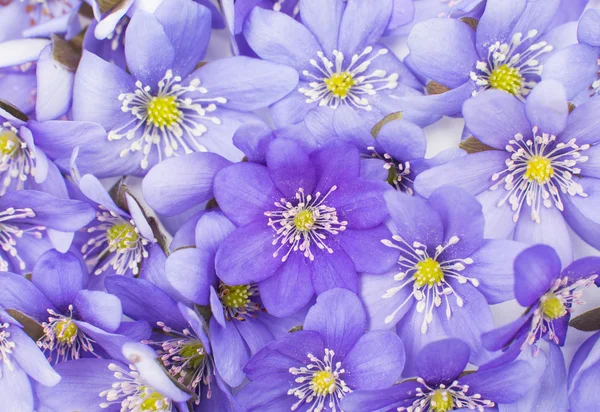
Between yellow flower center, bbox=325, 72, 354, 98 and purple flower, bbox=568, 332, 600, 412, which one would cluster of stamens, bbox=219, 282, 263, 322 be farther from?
purple flower, bbox=568, 332, 600, 412

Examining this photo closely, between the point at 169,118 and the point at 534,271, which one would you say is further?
the point at 169,118

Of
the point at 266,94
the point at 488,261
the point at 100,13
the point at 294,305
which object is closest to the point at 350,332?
the point at 294,305

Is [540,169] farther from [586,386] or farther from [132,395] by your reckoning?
[132,395]

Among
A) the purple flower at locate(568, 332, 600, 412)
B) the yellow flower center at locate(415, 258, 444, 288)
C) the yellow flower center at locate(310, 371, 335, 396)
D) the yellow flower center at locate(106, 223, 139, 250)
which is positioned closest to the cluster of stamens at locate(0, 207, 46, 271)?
the yellow flower center at locate(106, 223, 139, 250)

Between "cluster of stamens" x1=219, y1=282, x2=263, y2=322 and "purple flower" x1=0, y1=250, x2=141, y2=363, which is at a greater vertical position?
"cluster of stamens" x1=219, y1=282, x2=263, y2=322

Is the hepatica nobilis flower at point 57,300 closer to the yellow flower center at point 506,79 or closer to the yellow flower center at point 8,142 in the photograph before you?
the yellow flower center at point 8,142

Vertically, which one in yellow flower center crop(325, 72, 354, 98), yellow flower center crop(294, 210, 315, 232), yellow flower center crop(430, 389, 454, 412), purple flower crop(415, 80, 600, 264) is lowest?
yellow flower center crop(430, 389, 454, 412)

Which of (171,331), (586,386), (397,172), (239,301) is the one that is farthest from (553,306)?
(171,331)
